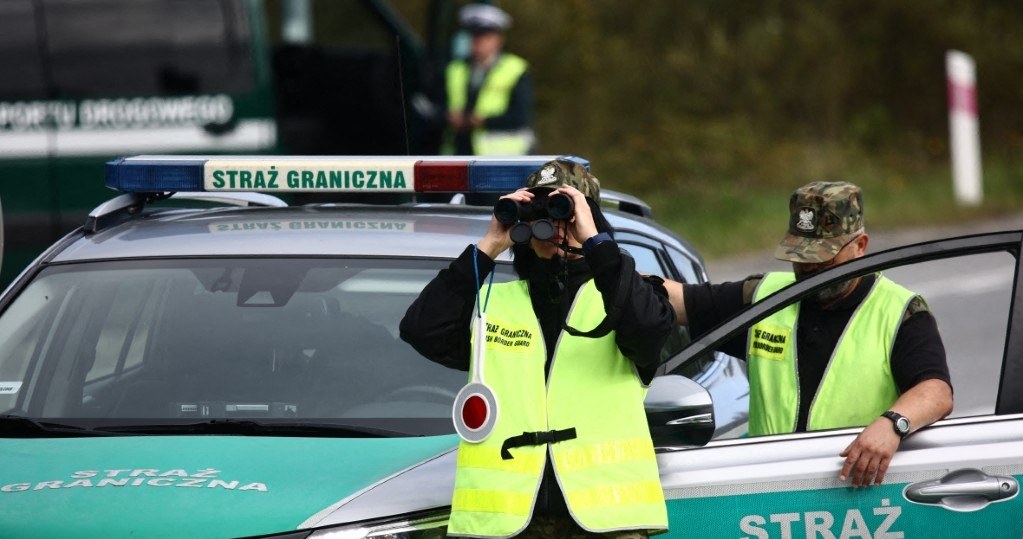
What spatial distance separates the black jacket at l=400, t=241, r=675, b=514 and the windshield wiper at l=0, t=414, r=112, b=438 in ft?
2.92

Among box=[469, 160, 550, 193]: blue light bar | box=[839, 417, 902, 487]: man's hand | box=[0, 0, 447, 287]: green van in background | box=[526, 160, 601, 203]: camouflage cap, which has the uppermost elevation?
box=[0, 0, 447, 287]: green van in background

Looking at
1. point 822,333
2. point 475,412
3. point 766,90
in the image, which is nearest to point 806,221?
point 822,333

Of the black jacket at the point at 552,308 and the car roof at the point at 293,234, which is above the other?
the car roof at the point at 293,234

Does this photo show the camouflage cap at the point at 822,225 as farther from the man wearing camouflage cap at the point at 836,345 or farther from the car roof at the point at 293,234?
the car roof at the point at 293,234

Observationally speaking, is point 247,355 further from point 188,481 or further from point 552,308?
point 552,308

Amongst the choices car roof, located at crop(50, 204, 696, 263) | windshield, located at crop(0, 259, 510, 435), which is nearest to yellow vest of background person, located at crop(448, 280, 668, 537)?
windshield, located at crop(0, 259, 510, 435)

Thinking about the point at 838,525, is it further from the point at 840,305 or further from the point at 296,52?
the point at 296,52

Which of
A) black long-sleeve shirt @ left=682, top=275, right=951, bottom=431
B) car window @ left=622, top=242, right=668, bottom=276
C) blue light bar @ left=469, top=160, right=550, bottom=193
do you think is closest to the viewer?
black long-sleeve shirt @ left=682, top=275, right=951, bottom=431

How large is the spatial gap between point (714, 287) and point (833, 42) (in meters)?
13.1

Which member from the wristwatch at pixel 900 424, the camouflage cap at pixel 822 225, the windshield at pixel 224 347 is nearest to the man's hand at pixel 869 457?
the wristwatch at pixel 900 424

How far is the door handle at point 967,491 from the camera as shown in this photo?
3414mm

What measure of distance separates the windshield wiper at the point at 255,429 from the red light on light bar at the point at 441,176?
2.44ft

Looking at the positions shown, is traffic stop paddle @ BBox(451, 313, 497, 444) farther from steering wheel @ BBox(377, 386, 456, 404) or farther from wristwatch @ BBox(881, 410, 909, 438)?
wristwatch @ BBox(881, 410, 909, 438)

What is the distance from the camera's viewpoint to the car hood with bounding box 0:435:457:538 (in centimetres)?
329
